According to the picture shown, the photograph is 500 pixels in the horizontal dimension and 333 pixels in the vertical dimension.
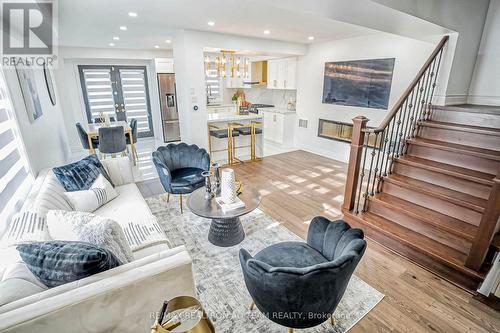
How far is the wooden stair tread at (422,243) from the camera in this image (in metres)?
2.19

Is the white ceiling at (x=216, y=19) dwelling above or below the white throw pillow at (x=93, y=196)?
above

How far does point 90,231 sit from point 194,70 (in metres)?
3.66

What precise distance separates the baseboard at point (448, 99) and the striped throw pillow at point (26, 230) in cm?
476

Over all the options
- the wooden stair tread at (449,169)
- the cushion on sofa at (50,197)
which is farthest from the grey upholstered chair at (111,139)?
the wooden stair tread at (449,169)

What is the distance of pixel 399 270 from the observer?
237 cm

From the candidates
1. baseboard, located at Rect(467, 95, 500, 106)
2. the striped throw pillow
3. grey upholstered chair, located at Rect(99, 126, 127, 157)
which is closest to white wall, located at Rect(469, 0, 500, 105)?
baseboard, located at Rect(467, 95, 500, 106)

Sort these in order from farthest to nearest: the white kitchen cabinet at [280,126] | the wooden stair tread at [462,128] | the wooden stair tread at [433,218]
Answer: the white kitchen cabinet at [280,126]
the wooden stair tread at [462,128]
the wooden stair tread at [433,218]

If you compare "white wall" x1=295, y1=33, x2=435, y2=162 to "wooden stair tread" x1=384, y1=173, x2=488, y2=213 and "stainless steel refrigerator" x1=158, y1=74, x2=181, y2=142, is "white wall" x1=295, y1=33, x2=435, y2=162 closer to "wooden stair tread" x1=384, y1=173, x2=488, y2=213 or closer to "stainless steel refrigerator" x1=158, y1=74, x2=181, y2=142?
"wooden stair tread" x1=384, y1=173, x2=488, y2=213

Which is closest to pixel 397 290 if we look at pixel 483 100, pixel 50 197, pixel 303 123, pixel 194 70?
pixel 50 197

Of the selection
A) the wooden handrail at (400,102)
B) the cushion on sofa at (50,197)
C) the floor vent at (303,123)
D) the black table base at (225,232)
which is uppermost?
the wooden handrail at (400,102)

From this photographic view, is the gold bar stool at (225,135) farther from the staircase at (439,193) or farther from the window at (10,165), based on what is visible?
the window at (10,165)

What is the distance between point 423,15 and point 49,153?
510 cm

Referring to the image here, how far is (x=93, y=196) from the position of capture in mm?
2504

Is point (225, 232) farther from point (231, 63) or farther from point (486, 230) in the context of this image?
point (231, 63)
